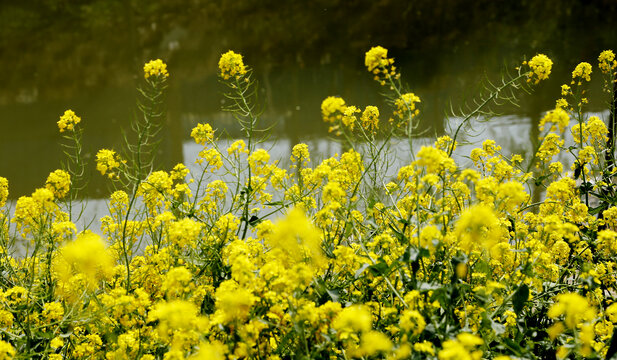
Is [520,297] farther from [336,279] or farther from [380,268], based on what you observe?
[336,279]

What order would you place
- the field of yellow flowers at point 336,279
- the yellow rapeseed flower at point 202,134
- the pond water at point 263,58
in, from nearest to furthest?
the field of yellow flowers at point 336,279 → the yellow rapeseed flower at point 202,134 → the pond water at point 263,58

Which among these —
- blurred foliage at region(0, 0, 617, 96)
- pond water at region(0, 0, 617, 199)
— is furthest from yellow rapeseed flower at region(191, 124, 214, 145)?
blurred foliage at region(0, 0, 617, 96)

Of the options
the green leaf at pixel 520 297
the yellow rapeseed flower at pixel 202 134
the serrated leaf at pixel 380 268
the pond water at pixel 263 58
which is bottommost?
the green leaf at pixel 520 297

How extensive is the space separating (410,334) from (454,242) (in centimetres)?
51

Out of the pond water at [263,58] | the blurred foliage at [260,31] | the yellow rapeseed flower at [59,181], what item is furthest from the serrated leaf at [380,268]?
the blurred foliage at [260,31]

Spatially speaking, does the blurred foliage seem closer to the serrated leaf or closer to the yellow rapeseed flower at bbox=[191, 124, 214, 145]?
the yellow rapeseed flower at bbox=[191, 124, 214, 145]

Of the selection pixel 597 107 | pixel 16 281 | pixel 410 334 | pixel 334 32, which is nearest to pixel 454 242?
pixel 410 334

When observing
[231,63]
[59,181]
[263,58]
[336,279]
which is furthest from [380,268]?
[263,58]

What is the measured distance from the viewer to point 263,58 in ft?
22.8

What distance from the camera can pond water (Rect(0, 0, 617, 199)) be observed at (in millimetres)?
5145

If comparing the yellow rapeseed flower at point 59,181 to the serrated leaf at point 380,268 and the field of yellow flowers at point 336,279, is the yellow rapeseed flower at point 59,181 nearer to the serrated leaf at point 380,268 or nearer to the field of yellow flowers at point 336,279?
the field of yellow flowers at point 336,279

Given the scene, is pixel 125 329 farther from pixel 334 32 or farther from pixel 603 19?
pixel 603 19

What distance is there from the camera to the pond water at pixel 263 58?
5145 millimetres

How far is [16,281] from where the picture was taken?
2.31 m
